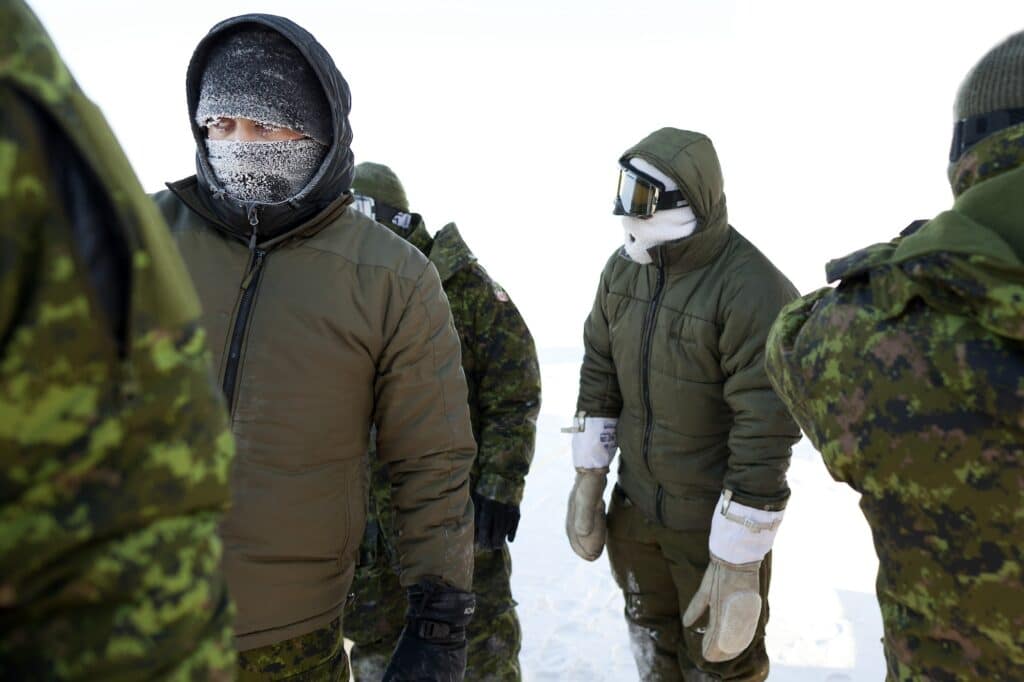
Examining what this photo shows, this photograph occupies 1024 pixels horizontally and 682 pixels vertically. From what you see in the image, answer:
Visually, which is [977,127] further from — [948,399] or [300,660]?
[300,660]

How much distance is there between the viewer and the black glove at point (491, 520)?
3.17 m

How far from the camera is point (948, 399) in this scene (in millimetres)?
1330

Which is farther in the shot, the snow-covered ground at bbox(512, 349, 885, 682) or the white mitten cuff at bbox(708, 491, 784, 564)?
the snow-covered ground at bbox(512, 349, 885, 682)

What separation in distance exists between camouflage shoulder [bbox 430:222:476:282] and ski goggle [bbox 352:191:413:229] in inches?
7.9

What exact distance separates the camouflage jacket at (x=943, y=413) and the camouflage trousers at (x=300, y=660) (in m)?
1.18

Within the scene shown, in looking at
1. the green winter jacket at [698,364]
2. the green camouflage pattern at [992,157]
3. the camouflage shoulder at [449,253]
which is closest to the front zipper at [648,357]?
the green winter jacket at [698,364]

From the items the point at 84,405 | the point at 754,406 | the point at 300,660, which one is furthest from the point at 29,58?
the point at 754,406

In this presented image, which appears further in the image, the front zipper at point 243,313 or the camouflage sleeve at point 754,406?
the camouflage sleeve at point 754,406

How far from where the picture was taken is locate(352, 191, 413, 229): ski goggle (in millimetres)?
3461

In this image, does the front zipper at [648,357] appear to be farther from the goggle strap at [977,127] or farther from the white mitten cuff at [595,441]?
the goggle strap at [977,127]

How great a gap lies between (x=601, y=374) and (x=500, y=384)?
440 millimetres

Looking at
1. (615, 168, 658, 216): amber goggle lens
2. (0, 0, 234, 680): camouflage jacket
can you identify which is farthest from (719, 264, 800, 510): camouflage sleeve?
(0, 0, 234, 680): camouflage jacket

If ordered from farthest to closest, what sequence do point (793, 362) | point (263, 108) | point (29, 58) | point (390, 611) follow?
point (390, 611) → point (263, 108) → point (793, 362) → point (29, 58)

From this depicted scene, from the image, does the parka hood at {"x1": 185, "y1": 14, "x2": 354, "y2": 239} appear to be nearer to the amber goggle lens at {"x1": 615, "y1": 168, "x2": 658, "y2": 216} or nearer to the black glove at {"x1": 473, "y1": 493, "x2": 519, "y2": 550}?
the amber goggle lens at {"x1": 615, "y1": 168, "x2": 658, "y2": 216}
